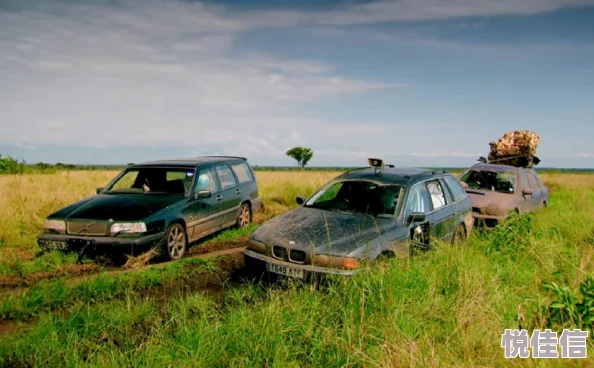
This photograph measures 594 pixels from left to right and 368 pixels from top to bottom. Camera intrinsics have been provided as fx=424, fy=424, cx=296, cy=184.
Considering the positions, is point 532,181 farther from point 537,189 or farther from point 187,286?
point 187,286

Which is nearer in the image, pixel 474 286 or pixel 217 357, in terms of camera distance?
pixel 217 357

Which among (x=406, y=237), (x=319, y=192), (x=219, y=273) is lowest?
(x=219, y=273)

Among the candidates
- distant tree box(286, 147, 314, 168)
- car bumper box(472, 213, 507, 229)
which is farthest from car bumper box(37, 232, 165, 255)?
distant tree box(286, 147, 314, 168)

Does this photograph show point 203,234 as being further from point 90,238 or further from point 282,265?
point 282,265

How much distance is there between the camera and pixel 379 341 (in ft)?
11.3

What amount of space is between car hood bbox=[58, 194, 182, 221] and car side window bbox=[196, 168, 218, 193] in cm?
74

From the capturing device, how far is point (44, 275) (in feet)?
20.9

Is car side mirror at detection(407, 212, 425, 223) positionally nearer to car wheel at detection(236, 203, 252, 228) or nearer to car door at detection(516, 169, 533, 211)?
car wheel at detection(236, 203, 252, 228)

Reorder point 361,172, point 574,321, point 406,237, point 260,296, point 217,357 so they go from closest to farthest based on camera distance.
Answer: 1. point 217,357
2. point 574,321
3. point 260,296
4. point 406,237
5. point 361,172

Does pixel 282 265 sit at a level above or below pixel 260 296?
above

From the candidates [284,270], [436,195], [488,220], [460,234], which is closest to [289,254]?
[284,270]

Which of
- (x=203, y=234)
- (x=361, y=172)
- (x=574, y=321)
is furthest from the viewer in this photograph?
(x=203, y=234)

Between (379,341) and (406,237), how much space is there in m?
2.39

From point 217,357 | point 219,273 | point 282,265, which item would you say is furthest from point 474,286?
point 219,273
